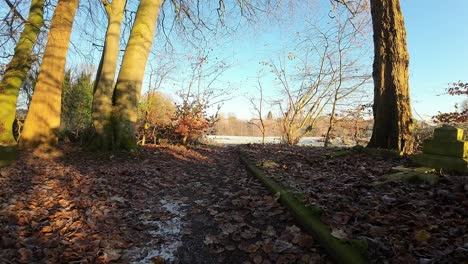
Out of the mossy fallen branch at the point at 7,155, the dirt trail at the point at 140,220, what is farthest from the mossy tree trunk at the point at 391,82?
the mossy fallen branch at the point at 7,155

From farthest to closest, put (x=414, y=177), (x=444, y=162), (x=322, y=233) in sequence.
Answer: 1. (x=444, y=162)
2. (x=414, y=177)
3. (x=322, y=233)

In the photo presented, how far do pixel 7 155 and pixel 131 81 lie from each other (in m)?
3.53

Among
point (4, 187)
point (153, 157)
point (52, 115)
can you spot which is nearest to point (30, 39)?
point (52, 115)

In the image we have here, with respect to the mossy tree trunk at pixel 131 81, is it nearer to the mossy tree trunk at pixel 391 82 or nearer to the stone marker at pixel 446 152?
the mossy tree trunk at pixel 391 82

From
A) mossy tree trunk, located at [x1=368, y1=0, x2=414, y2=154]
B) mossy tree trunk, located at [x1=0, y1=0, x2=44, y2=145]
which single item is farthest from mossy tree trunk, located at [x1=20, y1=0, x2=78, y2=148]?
mossy tree trunk, located at [x1=368, y1=0, x2=414, y2=154]

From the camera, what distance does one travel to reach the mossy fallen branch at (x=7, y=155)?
7.10 m

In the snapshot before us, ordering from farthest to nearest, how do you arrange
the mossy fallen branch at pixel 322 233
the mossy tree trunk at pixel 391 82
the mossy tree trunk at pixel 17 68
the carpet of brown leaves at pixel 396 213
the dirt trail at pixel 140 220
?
the mossy tree trunk at pixel 17 68, the mossy tree trunk at pixel 391 82, the dirt trail at pixel 140 220, the mossy fallen branch at pixel 322 233, the carpet of brown leaves at pixel 396 213

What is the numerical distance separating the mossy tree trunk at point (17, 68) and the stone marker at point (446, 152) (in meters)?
11.7

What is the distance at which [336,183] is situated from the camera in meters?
4.61

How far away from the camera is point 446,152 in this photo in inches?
192

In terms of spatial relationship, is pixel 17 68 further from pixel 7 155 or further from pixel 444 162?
pixel 444 162

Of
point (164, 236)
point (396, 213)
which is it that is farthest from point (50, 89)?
point (396, 213)

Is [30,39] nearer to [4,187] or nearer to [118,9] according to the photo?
[118,9]

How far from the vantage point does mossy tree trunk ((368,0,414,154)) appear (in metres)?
7.10
